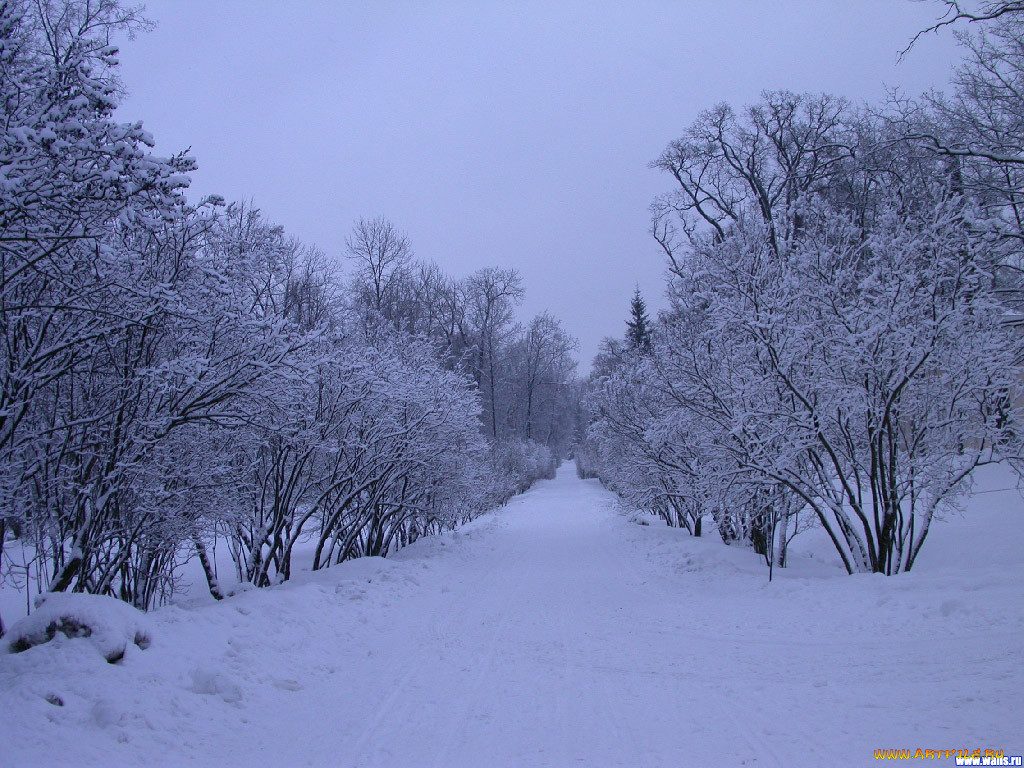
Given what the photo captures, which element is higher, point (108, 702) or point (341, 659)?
→ point (108, 702)

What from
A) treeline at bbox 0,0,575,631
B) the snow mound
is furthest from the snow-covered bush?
the snow mound

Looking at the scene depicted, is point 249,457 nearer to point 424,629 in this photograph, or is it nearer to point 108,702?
point 424,629

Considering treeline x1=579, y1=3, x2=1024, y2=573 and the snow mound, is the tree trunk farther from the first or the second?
treeline x1=579, y1=3, x2=1024, y2=573

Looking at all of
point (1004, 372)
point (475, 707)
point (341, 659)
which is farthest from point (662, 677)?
point (1004, 372)

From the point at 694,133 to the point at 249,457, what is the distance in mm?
21243

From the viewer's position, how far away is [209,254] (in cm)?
737

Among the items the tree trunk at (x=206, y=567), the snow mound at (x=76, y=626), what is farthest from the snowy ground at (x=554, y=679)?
the tree trunk at (x=206, y=567)

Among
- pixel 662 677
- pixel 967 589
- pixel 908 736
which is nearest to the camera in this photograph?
pixel 908 736

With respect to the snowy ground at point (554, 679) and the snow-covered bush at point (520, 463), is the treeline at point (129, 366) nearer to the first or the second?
the snowy ground at point (554, 679)

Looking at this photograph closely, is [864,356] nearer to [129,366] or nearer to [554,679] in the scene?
[554,679]

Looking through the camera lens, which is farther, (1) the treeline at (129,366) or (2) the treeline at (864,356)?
(2) the treeline at (864,356)

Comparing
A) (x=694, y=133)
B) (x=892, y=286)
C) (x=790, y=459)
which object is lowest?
(x=790, y=459)

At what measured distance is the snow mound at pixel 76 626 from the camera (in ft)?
16.0

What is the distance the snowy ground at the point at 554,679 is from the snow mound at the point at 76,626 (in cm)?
15
